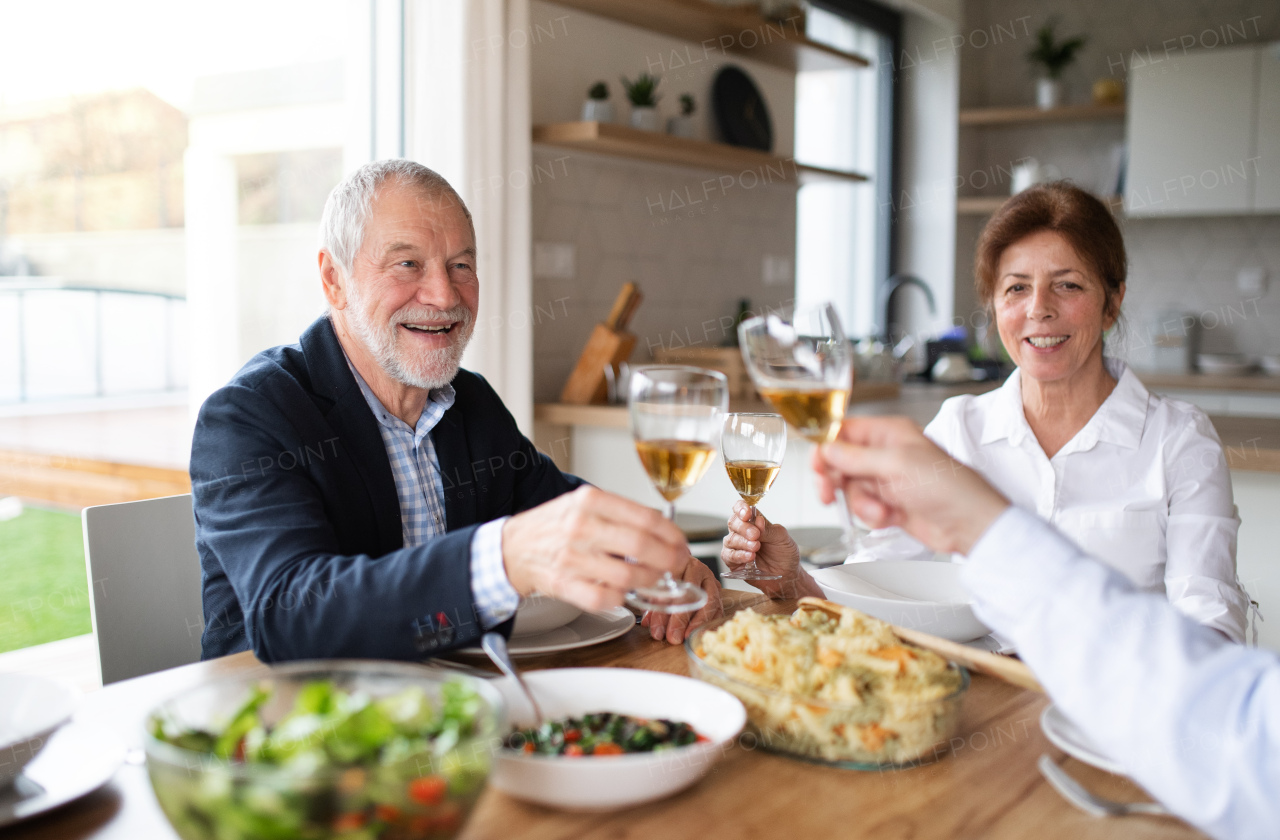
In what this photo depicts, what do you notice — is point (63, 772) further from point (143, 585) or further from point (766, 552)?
point (766, 552)

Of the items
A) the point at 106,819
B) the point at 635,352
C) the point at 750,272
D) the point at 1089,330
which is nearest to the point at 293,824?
the point at 106,819

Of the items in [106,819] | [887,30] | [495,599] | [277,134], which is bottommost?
[106,819]

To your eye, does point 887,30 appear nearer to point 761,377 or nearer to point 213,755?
point 761,377

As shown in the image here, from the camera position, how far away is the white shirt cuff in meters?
A: 1.04

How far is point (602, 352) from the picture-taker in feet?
10.4

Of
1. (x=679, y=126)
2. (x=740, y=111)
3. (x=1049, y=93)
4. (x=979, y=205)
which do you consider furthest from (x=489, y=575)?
(x=1049, y=93)

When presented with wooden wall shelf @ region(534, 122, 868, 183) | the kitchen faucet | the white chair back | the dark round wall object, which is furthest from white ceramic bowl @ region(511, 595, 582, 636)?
the kitchen faucet

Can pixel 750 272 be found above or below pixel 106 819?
above

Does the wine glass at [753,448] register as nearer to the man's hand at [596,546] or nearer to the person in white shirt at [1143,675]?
the man's hand at [596,546]

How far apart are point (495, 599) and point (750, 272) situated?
134 inches

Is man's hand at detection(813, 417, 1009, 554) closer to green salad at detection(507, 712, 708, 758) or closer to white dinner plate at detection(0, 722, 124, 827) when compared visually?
green salad at detection(507, 712, 708, 758)

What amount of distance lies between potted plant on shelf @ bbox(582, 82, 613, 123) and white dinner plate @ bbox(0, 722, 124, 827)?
2589mm

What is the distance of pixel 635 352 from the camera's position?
3.72 meters

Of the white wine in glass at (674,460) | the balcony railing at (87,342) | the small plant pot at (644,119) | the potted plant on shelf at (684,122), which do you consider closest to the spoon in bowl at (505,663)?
the white wine in glass at (674,460)
